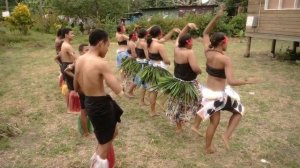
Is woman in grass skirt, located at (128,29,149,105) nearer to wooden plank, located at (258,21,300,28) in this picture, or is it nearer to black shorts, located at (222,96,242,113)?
A: black shorts, located at (222,96,242,113)

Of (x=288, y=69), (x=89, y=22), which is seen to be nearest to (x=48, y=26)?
(x=89, y=22)

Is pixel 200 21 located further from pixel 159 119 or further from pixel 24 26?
pixel 159 119

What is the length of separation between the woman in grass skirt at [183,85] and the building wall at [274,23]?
7.58 m

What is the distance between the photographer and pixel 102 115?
11.4 feet

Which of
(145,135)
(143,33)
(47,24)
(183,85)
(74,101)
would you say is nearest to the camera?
(183,85)

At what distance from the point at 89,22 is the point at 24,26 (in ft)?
15.4

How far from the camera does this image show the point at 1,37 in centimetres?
1736

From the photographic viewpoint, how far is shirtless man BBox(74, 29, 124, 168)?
11.0ft

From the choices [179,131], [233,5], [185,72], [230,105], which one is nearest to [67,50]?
[185,72]

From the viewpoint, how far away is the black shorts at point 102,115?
137 inches

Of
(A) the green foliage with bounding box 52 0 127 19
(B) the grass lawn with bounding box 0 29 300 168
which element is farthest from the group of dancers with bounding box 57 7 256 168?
(A) the green foliage with bounding box 52 0 127 19

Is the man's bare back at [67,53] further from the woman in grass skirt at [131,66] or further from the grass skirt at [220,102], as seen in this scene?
the grass skirt at [220,102]

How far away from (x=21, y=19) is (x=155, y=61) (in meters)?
14.8

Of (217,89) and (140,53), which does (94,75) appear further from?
(140,53)
